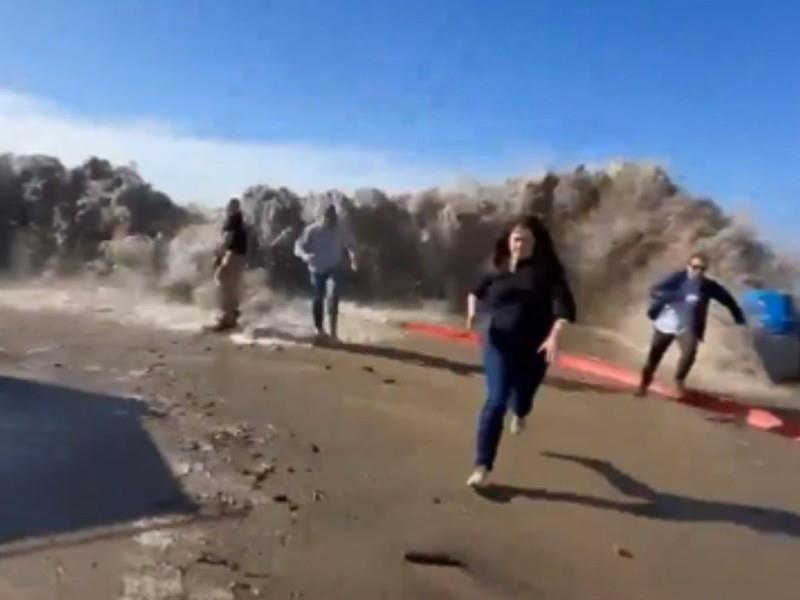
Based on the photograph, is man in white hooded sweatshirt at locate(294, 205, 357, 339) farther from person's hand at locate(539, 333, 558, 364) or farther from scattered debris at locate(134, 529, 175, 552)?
scattered debris at locate(134, 529, 175, 552)

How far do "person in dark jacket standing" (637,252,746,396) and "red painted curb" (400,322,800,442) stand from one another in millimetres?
262

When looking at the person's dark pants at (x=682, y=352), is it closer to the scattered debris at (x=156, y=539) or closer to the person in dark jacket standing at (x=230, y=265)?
the person in dark jacket standing at (x=230, y=265)

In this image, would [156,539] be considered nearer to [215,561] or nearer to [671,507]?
[215,561]

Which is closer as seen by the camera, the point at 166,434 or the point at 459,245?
the point at 166,434

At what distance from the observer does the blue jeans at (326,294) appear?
1207 centimetres

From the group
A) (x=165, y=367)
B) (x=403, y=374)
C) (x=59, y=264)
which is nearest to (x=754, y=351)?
(x=403, y=374)

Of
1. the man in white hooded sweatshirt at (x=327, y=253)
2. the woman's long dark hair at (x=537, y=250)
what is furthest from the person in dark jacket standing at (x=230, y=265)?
the woman's long dark hair at (x=537, y=250)

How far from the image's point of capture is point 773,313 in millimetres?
13508

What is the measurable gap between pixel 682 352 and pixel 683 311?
0.41 metres

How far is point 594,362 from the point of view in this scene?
12.2 metres

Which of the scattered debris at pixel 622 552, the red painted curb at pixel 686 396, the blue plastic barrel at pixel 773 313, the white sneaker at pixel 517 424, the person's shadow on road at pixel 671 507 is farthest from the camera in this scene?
the blue plastic barrel at pixel 773 313

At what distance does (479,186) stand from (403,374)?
461 inches

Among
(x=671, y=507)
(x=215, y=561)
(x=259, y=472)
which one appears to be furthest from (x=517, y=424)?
(x=215, y=561)

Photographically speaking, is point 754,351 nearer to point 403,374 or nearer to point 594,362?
point 594,362
